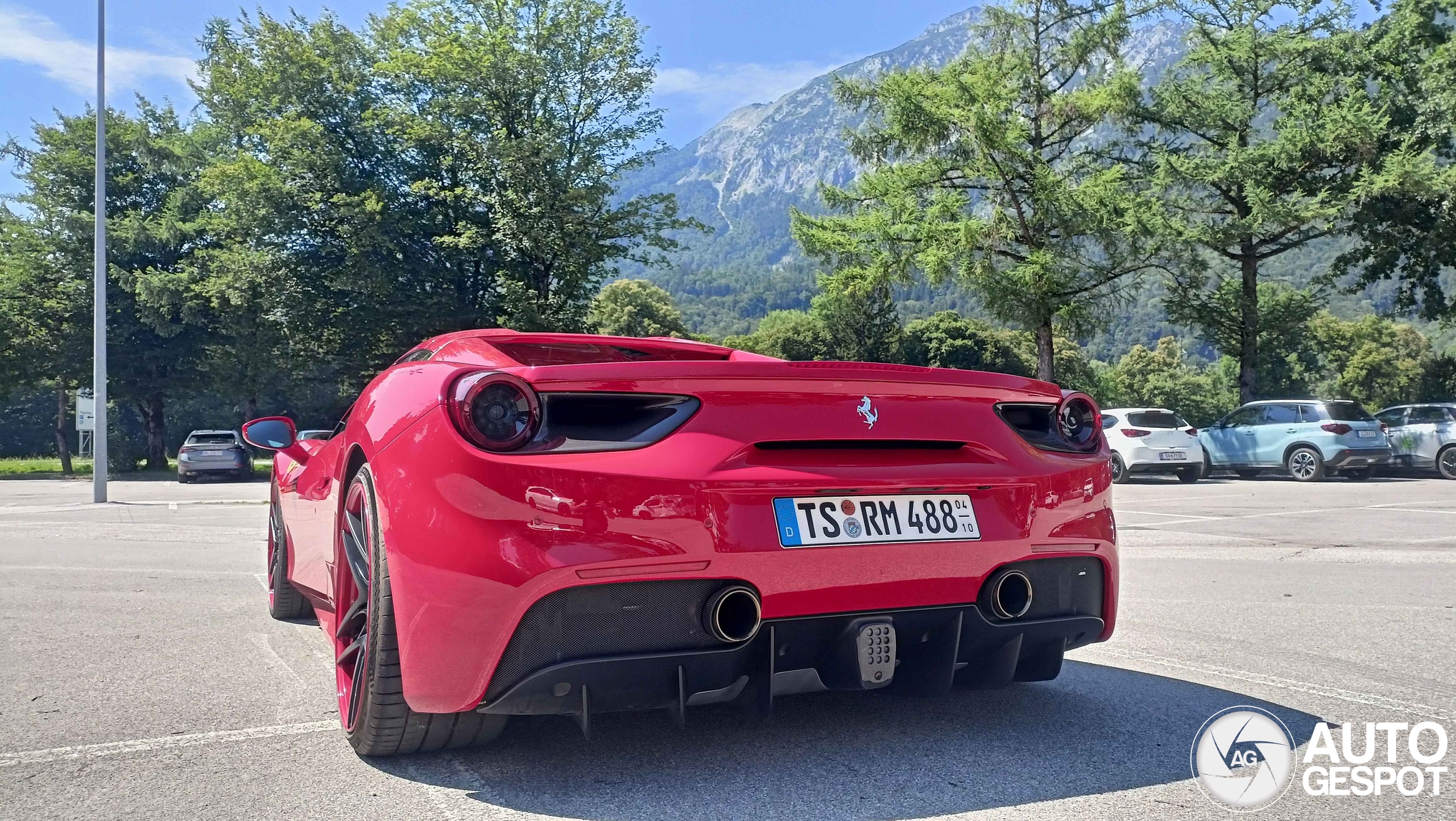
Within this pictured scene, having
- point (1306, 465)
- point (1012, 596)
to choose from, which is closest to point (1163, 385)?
point (1306, 465)

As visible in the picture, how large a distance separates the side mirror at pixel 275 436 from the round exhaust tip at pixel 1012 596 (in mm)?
2744

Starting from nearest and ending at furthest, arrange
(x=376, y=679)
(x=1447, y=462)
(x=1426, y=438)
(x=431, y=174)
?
(x=376, y=679), (x=1447, y=462), (x=1426, y=438), (x=431, y=174)

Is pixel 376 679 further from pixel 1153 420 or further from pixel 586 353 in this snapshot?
pixel 1153 420

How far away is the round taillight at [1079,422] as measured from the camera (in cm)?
317

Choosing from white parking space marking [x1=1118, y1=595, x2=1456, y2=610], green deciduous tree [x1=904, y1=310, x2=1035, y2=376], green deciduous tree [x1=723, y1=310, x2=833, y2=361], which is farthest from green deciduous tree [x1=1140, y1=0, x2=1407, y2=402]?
green deciduous tree [x1=723, y1=310, x2=833, y2=361]

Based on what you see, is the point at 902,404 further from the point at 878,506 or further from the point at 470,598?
the point at 470,598

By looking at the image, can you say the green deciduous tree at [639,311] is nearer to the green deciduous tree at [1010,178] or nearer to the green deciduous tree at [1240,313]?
the green deciduous tree at [1010,178]

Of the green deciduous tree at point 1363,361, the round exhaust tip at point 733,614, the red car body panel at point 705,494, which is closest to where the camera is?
the red car body panel at point 705,494

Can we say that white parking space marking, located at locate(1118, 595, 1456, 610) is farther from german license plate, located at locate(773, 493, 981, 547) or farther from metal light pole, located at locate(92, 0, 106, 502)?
metal light pole, located at locate(92, 0, 106, 502)

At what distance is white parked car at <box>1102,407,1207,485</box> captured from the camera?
19.0 metres

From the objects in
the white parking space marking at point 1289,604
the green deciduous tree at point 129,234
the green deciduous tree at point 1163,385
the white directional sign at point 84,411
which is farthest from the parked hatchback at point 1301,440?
the green deciduous tree at point 1163,385

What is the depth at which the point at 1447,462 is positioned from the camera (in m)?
19.8

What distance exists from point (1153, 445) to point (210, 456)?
70.3 feet

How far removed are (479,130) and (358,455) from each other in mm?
28081
